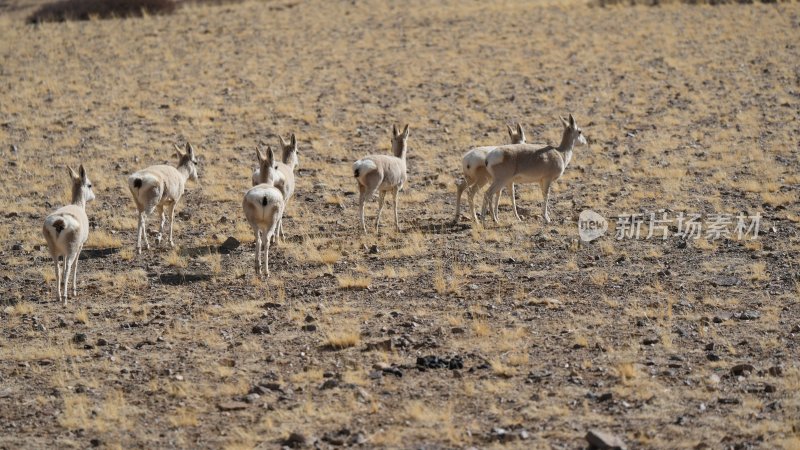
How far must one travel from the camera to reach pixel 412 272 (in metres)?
15.1

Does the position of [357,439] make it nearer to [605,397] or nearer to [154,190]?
[605,397]

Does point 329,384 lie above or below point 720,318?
below

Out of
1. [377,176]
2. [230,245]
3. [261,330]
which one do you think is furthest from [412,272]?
[230,245]

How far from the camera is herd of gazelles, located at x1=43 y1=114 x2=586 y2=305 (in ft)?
48.6

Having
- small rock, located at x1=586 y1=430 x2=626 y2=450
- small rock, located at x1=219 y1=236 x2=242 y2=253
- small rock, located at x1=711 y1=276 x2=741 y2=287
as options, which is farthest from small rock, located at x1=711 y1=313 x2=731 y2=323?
small rock, located at x1=219 y1=236 x2=242 y2=253

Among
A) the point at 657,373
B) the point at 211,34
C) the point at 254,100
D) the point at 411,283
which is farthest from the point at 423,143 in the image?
the point at 211,34

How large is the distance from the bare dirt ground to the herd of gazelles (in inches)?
23.9

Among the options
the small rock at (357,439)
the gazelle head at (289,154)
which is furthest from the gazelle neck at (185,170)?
the small rock at (357,439)

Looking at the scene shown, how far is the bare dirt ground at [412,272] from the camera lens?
1012cm

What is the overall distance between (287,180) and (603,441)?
360 inches

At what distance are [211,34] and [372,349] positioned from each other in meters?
29.3

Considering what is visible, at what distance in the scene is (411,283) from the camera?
1452cm

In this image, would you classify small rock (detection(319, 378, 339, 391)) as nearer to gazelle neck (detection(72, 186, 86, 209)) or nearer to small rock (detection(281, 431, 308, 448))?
small rock (detection(281, 431, 308, 448))

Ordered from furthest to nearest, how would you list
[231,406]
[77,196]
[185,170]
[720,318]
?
[185,170] → [77,196] → [720,318] → [231,406]
